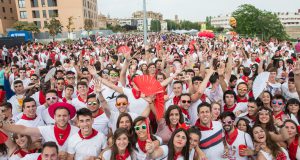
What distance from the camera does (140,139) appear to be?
135 inches

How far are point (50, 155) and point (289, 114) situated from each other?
386 centimetres

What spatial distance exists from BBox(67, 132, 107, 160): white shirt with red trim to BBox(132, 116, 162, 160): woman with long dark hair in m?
0.50

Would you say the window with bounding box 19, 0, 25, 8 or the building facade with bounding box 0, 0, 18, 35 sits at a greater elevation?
the window with bounding box 19, 0, 25, 8

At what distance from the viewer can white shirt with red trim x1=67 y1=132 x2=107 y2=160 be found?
3.42 m

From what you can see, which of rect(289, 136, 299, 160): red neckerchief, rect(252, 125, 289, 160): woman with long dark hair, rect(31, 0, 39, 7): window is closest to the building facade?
rect(31, 0, 39, 7): window

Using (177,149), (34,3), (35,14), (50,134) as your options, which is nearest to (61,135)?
(50,134)

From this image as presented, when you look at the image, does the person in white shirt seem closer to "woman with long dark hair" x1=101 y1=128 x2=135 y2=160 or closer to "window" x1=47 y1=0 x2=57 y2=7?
"woman with long dark hair" x1=101 y1=128 x2=135 y2=160

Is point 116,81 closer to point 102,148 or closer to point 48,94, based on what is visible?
point 48,94

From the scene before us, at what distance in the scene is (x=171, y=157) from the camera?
10.7 feet

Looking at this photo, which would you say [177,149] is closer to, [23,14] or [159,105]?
[159,105]

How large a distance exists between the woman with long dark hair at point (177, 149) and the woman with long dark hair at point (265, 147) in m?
1.04

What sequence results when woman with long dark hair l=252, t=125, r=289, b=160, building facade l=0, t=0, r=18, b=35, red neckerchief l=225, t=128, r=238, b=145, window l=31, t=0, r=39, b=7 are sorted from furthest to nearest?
window l=31, t=0, r=39, b=7 → building facade l=0, t=0, r=18, b=35 → red neckerchief l=225, t=128, r=238, b=145 → woman with long dark hair l=252, t=125, r=289, b=160

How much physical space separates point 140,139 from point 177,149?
0.48 meters

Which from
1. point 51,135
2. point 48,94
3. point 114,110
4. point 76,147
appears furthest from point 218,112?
point 48,94
